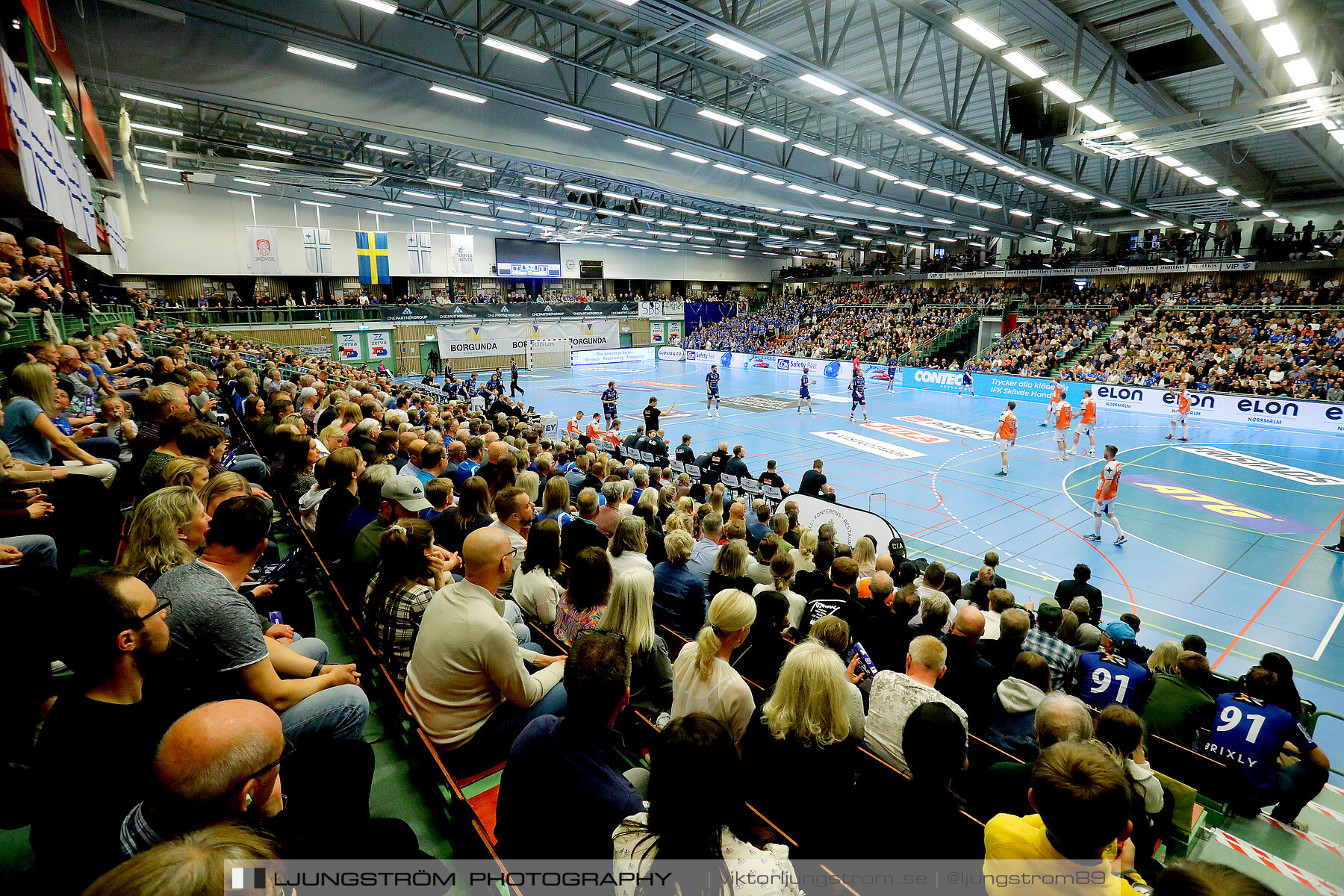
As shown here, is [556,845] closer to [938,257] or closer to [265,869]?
[265,869]

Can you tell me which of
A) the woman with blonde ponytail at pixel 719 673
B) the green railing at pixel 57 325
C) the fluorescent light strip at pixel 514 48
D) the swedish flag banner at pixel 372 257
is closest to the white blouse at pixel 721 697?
the woman with blonde ponytail at pixel 719 673

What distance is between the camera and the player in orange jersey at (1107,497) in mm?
11492

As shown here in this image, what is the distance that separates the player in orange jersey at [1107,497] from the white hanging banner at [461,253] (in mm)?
35124

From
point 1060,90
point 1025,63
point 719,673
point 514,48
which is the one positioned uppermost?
point 514,48

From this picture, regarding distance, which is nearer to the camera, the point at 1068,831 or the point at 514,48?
the point at 1068,831

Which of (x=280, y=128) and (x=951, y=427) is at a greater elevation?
(x=280, y=128)

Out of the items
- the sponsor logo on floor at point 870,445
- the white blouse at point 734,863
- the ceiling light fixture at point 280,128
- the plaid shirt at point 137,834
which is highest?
the ceiling light fixture at point 280,128

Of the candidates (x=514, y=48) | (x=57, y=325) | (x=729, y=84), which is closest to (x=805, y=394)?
(x=729, y=84)

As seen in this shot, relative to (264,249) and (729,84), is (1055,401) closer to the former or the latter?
(729,84)

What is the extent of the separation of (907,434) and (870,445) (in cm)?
261

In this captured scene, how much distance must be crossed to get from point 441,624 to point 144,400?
4753 mm

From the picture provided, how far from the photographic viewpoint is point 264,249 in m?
31.9

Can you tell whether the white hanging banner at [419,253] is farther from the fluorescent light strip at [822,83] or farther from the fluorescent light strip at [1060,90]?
the fluorescent light strip at [1060,90]

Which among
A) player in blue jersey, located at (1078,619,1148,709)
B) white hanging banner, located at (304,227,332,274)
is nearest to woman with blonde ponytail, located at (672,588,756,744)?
player in blue jersey, located at (1078,619,1148,709)
